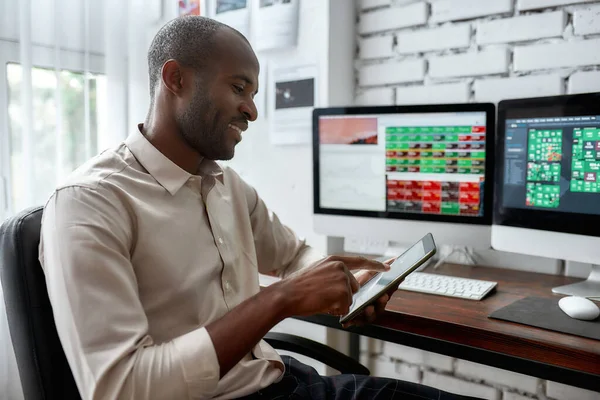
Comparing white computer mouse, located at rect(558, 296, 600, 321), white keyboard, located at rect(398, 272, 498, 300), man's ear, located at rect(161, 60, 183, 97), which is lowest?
white keyboard, located at rect(398, 272, 498, 300)

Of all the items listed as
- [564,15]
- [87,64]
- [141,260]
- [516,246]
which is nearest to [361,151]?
[516,246]

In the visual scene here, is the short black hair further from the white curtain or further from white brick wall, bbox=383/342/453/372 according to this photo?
white brick wall, bbox=383/342/453/372

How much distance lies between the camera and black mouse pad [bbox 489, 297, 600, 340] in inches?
38.3

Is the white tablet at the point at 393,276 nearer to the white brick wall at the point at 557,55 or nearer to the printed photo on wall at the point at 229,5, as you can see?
the white brick wall at the point at 557,55

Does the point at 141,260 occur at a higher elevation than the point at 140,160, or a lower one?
lower

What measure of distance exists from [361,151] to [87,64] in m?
1.00

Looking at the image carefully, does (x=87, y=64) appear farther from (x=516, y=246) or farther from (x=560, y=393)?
(x=560, y=393)

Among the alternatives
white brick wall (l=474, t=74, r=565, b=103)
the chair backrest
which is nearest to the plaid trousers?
the chair backrest

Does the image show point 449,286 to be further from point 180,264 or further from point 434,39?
point 434,39

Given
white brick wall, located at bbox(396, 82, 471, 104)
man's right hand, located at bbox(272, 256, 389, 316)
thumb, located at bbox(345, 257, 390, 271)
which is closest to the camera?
man's right hand, located at bbox(272, 256, 389, 316)

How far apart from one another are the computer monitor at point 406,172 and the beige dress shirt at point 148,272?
17.2 inches

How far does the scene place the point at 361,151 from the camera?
158 centimetres

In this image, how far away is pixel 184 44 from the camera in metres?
1.04

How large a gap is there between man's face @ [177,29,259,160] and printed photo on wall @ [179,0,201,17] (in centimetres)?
114
